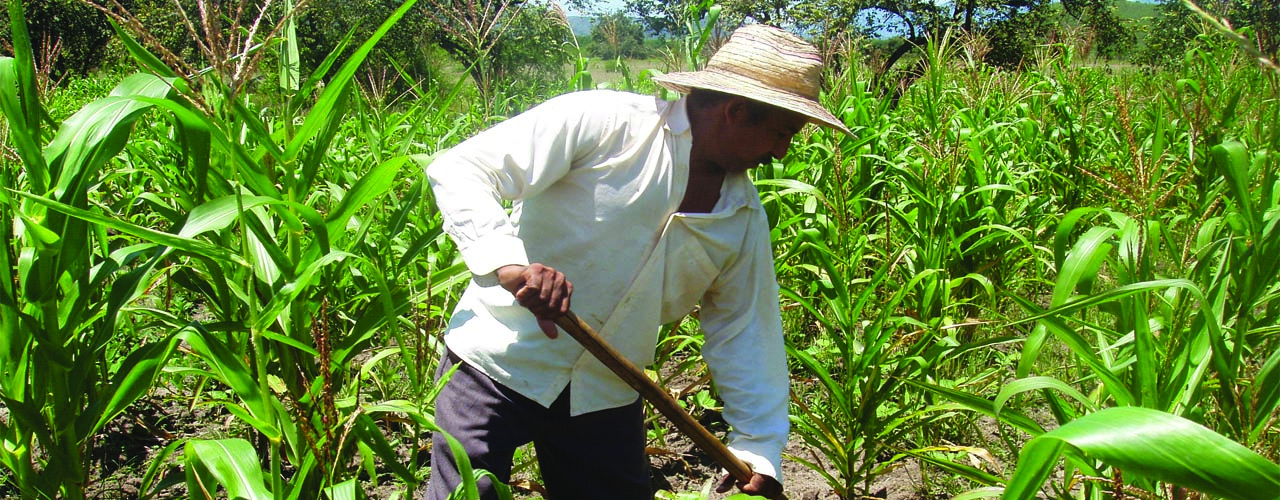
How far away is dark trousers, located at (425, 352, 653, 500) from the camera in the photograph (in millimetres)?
1829

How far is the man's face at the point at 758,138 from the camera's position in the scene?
167 centimetres

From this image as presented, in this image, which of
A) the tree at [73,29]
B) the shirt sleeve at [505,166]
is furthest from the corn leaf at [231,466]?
the tree at [73,29]

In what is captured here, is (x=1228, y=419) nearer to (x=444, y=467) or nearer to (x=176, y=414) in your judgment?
(x=444, y=467)

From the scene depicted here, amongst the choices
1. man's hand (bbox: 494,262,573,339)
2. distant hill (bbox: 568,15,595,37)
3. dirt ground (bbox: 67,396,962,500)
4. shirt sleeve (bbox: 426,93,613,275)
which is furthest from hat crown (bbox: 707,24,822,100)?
distant hill (bbox: 568,15,595,37)

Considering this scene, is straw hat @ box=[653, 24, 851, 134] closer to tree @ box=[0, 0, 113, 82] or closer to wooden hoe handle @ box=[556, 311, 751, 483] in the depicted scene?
wooden hoe handle @ box=[556, 311, 751, 483]

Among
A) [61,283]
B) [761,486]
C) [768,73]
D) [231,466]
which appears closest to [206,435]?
[61,283]

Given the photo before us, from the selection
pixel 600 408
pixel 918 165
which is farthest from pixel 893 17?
pixel 600 408

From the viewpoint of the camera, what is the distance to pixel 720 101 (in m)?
1.71

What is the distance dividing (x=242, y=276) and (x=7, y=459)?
1.63ft

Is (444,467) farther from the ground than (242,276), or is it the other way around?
(242,276)

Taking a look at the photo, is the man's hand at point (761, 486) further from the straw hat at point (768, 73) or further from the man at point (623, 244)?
the straw hat at point (768, 73)

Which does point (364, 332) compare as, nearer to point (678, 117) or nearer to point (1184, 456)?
point (678, 117)

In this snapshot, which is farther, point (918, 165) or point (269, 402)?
point (918, 165)

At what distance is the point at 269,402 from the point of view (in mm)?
1393
